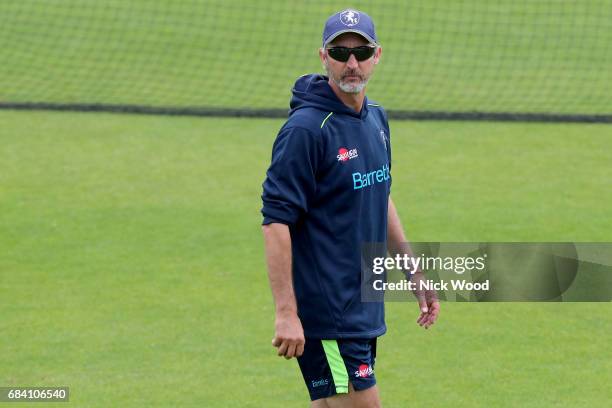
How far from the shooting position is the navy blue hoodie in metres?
5.05

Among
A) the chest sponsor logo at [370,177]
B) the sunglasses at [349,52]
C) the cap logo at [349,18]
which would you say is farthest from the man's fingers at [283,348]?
the cap logo at [349,18]

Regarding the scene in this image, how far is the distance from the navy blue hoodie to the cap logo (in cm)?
27

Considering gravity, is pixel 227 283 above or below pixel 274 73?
below

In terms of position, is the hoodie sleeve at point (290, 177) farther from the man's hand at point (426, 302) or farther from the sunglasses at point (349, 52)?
the man's hand at point (426, 302)

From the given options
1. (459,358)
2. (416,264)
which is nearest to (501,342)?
(459,358)

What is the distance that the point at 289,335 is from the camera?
16.0 feet

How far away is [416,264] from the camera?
570 cm

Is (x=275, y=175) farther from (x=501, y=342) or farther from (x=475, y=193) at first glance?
(x=475, y=193)

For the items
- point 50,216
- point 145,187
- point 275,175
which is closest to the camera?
point 275,175

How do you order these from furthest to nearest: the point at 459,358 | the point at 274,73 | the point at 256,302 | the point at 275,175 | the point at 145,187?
the point at 274,73
the point at 145,187
the point at 256,302
the point at 459,358
the point at 275,175

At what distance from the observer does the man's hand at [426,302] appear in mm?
5636

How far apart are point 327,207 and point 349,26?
754 millimetres

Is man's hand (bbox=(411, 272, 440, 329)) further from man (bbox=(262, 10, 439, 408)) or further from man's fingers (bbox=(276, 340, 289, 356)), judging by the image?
man's fingers (bbox=(276, 340, 289, 356))

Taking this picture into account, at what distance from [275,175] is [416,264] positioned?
38.9 inches
